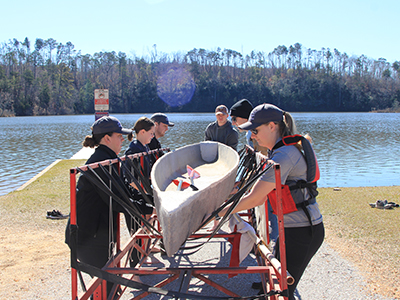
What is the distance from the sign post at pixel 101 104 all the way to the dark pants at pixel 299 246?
426 inches

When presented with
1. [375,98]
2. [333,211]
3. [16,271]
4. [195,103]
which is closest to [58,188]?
[16,271]

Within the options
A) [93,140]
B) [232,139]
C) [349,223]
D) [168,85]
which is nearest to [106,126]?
[93,140]

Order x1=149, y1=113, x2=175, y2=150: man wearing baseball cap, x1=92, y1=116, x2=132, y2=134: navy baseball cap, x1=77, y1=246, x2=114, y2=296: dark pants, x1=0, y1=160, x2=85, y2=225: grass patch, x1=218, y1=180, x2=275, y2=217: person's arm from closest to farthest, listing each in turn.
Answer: x1=218, y1=180, x2=275, y2=217: person's arm
x1=77, y1=246, x2=114, y2=296: dark pants
x1=92, y1=116, x2=132, y2=134: navy baseball cap
x1=149, y1=113, x2=175, y2=150: man wearing baseball cap
x1=0, y1=160, x2=85, y2=225: grass patch

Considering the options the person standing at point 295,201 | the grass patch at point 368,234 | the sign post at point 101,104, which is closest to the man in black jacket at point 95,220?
the person standing at point 295,201

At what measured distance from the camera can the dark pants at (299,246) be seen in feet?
8.88

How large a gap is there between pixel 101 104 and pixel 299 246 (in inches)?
437

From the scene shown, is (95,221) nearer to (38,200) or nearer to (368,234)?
(368,234)

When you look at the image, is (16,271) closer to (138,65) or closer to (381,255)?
(381,255)

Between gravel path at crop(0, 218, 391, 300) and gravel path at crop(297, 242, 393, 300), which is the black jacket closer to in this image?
gravel path at crop(0, 218, 391, 300)

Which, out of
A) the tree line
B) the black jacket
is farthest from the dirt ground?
the tree line

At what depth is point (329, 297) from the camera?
3.52 metres

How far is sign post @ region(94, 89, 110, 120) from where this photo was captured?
12516 mm

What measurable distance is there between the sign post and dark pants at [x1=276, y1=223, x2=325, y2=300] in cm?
1083

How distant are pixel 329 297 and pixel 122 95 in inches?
4165
